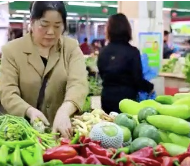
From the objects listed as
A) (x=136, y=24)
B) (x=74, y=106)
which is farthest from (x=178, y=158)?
(x=136, y=24)

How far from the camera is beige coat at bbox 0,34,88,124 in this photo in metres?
2.95

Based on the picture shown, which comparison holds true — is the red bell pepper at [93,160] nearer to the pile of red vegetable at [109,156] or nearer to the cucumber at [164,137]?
the pile of red vegetable at [109,156]

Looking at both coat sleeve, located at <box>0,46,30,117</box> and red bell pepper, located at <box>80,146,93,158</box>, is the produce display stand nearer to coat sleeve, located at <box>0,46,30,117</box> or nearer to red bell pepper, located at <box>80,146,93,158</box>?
coat sleeve, located at <box>0,46,30,117</box>

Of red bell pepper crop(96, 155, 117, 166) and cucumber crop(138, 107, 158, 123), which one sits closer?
red bell pepper crop(96, 155, 117, 166)

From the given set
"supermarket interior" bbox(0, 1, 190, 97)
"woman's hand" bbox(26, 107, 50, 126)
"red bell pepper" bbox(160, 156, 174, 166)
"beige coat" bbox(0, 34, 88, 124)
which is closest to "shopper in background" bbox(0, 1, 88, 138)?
"beige coat" bbox(0, 34, 88, 124)

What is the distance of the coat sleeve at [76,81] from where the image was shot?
113 inches

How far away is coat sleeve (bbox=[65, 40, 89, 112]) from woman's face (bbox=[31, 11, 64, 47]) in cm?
21

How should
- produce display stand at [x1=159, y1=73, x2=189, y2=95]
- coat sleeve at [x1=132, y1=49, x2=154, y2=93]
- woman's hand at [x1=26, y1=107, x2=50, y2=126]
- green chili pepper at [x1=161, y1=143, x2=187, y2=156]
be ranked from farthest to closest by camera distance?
1. produce display stand at [x1=159, y1=73, x2=189, y2=95]
2. coat sleeve at [x1=132, y1=49, x2=154, y2=93]
3. woman's hand at [x1=26, y1=107, x2=50, y2=126]
4. green chili pepper at [x1=161, y1=143, x2=187, y2=156]

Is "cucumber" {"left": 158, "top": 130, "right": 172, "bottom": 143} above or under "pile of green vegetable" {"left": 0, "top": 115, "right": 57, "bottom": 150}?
under

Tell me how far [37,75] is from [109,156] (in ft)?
4.72

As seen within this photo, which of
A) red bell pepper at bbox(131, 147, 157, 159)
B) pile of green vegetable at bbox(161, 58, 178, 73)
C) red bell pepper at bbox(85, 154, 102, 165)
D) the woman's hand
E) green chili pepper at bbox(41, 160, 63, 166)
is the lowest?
pile of green vegetable at bbox(161, 58, 178, 73)

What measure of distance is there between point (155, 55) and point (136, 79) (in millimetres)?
2963

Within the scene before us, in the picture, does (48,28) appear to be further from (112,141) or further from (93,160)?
(93,160)

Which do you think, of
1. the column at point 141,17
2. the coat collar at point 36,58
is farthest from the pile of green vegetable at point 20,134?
the column at point 141,17
